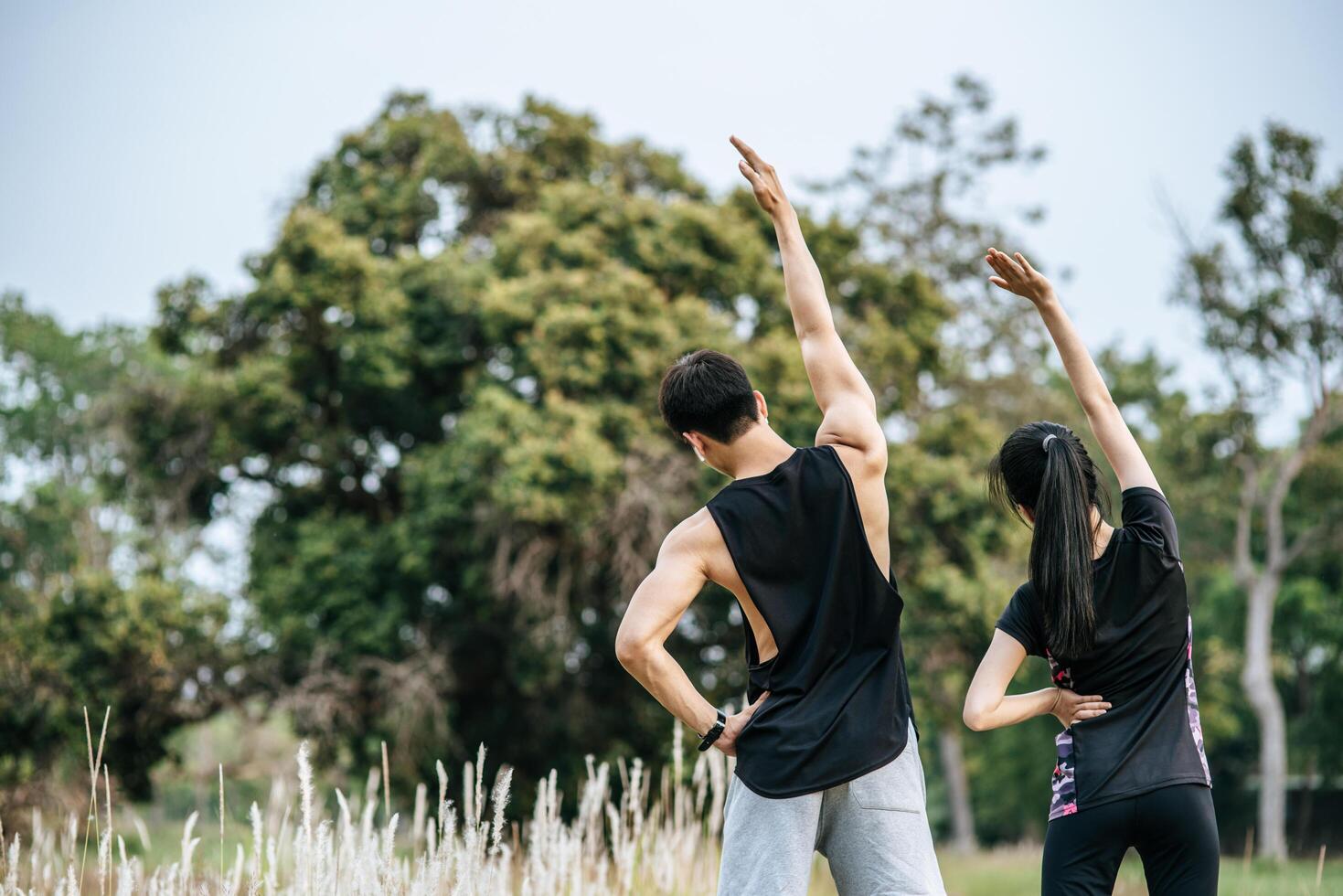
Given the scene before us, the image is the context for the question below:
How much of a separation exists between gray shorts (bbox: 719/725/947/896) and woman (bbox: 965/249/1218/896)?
0.28 m

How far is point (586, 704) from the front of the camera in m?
12.3

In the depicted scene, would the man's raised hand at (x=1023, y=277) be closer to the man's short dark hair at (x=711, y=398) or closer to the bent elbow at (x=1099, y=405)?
the bent elbow at (x=1099, y=405)

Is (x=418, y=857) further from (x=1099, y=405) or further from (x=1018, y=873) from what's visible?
(x=1018, y=873)

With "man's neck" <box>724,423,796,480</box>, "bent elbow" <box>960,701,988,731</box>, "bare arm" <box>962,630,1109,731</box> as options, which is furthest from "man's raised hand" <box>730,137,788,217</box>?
"bent elbow" <box>960,701,988,731</box>

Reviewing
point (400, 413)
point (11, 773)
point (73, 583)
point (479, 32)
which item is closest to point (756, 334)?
point (400, 413)

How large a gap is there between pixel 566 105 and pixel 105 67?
690 inches

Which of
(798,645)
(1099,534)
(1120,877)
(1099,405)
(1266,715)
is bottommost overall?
(1120,877)

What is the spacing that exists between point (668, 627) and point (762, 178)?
1094 millimetres

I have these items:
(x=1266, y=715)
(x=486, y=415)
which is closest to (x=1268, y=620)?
(x=1266, y=715)

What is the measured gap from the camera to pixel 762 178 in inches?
103

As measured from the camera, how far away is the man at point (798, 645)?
82.1 inches

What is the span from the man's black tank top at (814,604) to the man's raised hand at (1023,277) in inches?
29.1

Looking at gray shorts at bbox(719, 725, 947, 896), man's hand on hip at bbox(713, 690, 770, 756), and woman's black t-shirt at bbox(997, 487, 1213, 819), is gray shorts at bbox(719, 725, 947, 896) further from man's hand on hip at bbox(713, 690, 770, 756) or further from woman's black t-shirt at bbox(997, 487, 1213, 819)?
woman's black t-shirt at bbox(997, 487, 1213, 819)

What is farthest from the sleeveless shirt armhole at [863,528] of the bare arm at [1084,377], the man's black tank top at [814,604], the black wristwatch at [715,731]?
the bare arm at [1084,377]
